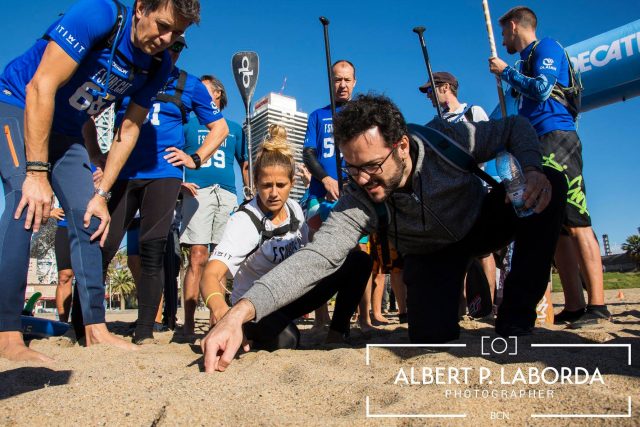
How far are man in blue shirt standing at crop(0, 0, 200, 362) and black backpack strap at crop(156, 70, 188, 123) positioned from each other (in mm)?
775

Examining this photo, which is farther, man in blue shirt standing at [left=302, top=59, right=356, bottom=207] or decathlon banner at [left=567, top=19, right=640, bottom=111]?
decathlon banner at [left=567, top=19, right=640, bottom=111]

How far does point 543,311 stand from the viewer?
3535 mm

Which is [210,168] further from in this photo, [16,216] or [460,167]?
[460,167]

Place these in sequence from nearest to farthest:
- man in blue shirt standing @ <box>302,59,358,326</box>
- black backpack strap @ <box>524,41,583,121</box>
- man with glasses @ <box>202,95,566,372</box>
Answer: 1. man with glasses @ <box>202,95,566,372</box>
2. black backpack strap @ <box>524,41,583,121</box>
3. man in blue shirt standing @ <box>302,59,358,326</box>

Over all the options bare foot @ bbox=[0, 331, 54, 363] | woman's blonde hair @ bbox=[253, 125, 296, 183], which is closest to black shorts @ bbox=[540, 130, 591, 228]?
woman's blonde hair @ bbox=[253, 125, 296, 183]

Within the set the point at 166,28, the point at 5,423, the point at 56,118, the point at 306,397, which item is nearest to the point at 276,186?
the point at 166,28

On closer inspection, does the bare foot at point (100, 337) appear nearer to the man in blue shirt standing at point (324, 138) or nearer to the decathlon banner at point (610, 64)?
the man in blue shirt standing at point (324, 138)

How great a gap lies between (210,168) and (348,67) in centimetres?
167

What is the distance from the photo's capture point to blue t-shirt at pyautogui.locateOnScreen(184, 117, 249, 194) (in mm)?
4848

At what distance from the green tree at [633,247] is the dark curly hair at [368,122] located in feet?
188

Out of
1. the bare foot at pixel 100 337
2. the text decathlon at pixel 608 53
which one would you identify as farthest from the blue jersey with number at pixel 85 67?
the text decathlon at pixel 608 53

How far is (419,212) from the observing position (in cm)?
255

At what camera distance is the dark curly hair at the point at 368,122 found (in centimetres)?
226

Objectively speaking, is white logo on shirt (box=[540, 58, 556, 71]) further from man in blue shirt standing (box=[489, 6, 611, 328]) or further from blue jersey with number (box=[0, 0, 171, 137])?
blue jersey with number (box=[0, 0, 171, 137])
